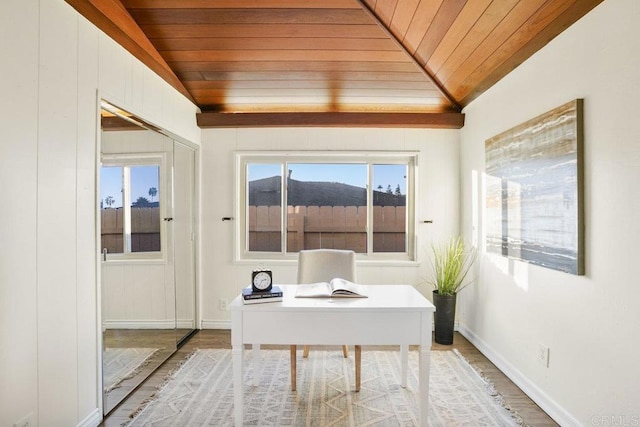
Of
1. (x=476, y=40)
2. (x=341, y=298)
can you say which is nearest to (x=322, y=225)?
(x=341, y=298)

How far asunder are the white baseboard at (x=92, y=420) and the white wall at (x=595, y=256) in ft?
8.71

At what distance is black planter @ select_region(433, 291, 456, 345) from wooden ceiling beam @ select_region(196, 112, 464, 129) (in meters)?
1.70

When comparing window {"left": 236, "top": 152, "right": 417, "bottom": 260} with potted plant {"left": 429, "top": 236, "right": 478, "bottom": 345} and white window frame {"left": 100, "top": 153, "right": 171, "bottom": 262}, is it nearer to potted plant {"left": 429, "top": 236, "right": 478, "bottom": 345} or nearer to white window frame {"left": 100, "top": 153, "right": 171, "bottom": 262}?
potted plant {"left": 429, "top": 236, "right": 478, "bottom": 345}

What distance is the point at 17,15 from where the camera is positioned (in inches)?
58.6

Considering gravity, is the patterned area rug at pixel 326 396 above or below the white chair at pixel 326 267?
below

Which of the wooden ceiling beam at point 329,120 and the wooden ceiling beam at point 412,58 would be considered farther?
the wooden ceiling beam at point 329,120

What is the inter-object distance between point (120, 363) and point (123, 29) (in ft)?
7.10

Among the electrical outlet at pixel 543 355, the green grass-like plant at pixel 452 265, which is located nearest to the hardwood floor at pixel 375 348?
the electrical outlet at pixel 543 355

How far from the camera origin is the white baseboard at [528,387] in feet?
6.44

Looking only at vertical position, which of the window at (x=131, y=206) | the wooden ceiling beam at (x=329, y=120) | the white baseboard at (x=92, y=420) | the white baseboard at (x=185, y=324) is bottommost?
the white baseboard at (x=92, y=420)

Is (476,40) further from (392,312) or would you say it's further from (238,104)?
(238,104)

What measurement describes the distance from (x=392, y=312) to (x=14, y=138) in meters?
1.92

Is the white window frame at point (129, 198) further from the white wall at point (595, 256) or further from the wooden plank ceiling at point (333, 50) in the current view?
the white wall at point (595, 256)

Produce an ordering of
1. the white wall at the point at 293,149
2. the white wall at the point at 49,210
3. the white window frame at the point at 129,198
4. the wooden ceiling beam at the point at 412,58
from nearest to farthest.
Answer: the white wall at the point at 49,210
the white window frame at the point at 129,198
the wooden ceiling beam at the point at 412,58
the white wall at the point at 293,149
